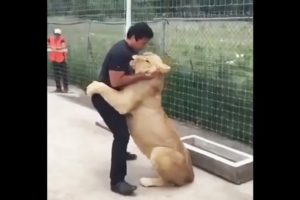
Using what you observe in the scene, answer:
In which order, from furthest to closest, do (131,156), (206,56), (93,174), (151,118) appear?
(206,56) → (131,156) → (93,174) → (151,118)

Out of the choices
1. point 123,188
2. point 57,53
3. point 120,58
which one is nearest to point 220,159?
point 123,188

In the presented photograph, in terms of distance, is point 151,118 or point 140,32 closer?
point 140,32

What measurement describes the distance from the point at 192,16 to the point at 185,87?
83 centimetres

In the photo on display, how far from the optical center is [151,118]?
145 inches

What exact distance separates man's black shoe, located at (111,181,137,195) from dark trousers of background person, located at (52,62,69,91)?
444cm

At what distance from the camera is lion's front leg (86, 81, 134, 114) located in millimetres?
3572

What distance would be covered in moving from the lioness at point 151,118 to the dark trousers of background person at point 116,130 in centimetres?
5

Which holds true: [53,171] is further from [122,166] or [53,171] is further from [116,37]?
[116,37]

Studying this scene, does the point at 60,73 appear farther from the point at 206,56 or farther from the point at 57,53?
the point at 206,56

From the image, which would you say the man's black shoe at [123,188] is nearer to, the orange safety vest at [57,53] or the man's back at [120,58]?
the man's back at [120,58]

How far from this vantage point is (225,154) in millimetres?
4453

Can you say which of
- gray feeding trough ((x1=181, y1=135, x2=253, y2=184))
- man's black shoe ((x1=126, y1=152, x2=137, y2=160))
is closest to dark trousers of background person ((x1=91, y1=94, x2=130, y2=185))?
man's black shoe ((x1=126, y1=152, x2=137, y2=160))

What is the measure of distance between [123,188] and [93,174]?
0.55 metres
